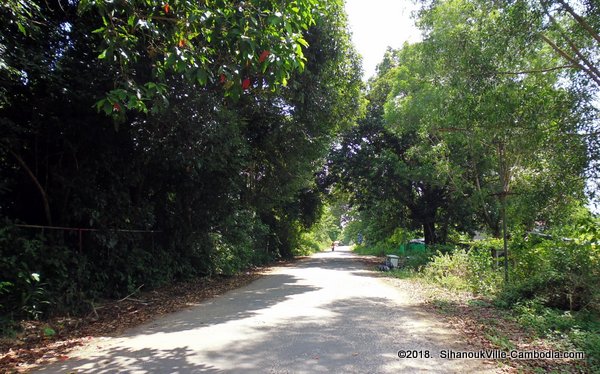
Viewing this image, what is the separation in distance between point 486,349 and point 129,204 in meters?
8.65

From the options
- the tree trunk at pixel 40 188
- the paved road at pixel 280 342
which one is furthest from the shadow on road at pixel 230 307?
the tree trunk at pixel 40 188

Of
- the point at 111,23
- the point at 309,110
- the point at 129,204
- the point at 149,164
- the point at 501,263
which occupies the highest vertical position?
the point at 309,110

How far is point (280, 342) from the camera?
6191mm

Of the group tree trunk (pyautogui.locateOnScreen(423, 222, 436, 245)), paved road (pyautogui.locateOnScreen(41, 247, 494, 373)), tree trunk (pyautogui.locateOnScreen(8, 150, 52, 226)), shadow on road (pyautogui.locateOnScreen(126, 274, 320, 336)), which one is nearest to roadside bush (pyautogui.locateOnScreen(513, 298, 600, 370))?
paved road (pyautogui.locateOnScreen(41, 247, 494, 373))

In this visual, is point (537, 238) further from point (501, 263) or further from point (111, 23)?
point (111, 23)

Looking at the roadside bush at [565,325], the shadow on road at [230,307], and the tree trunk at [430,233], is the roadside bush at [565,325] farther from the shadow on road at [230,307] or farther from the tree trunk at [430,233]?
the tree trunk at [430,233]

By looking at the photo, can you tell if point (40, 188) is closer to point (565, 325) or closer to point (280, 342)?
point (280, 342)

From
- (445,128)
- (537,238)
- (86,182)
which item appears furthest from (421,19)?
(86,182)

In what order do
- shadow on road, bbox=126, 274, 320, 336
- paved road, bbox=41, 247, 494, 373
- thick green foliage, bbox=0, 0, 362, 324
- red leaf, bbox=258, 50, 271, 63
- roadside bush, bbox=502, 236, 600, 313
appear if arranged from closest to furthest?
1. paved road, bbox=41, 247, 494, 373
2. red leaf, bbox=258, 50, 271, 63
3. thick green foliage, bbox=0, 0, 362, 324
4. shadow on road, bbox=126, 274, 320, 336
5. roadside bush, bbox=502, 236, 600, 313

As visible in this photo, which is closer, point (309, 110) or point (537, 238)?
point (537, 238)

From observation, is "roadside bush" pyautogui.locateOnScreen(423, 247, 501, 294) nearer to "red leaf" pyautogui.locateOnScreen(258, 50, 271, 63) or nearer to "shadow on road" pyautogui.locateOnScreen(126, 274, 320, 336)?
"shadow on road" pyautogui.locateOnScreen(126, 274, 320, 336)

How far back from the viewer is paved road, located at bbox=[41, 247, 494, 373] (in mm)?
5102

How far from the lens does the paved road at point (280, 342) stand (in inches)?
201

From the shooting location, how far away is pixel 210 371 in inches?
193
